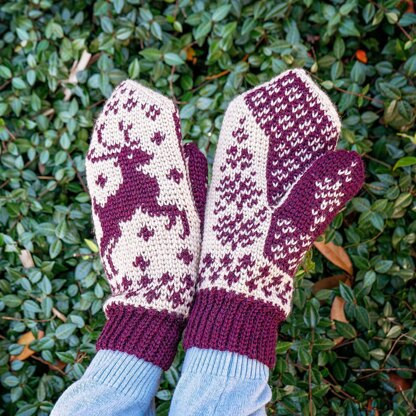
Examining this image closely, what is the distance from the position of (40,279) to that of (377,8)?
3.58 ft

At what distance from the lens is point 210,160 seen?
4.24 ft

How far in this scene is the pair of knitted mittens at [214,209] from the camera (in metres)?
1.01

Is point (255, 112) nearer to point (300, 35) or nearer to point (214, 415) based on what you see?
point (300, 35)

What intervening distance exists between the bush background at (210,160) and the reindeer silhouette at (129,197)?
0.62 ft

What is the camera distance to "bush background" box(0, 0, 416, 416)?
122cm

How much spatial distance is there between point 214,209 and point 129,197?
0.61 ft

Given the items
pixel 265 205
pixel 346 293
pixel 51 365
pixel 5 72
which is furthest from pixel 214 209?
pixel 5 72

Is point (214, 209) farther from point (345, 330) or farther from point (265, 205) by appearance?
point (345, 330)

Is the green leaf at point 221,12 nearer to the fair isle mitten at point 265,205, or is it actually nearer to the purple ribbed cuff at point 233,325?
the fair isle mitten at point 265,205

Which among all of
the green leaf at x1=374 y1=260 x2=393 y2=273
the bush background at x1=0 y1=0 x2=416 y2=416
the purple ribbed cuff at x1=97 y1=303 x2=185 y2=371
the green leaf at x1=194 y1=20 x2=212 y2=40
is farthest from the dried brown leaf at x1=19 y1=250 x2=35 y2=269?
the green leaf at x1=374 y1=260 x2=393 y2=273

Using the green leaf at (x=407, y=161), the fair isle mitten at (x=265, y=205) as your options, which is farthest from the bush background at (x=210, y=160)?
the fair isle mitten at (x=265, y=205)

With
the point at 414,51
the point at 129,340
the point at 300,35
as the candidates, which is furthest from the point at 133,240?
the point at 414,51

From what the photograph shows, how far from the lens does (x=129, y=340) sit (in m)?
0.98

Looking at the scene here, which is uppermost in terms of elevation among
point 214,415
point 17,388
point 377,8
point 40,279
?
point 377,8
